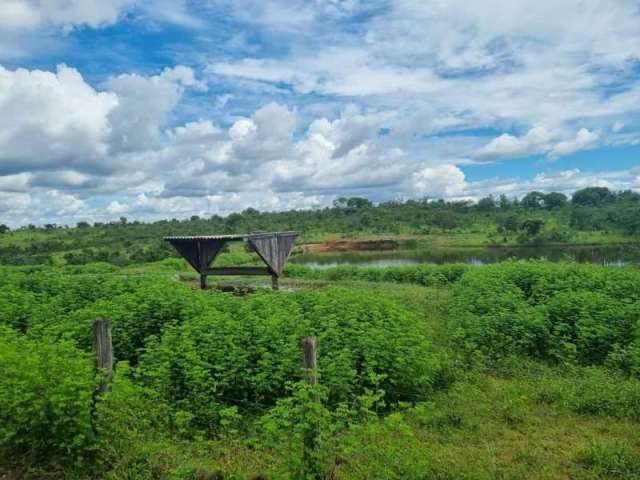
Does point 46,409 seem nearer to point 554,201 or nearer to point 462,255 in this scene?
point 462,255

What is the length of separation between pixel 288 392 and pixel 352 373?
1.07 meters

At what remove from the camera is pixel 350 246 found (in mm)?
60250

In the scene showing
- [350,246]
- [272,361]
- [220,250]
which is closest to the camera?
[272,361]

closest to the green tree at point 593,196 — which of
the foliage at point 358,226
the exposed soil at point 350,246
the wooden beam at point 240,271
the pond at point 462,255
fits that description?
the foliage at point 358,226

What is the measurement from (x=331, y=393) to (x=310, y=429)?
1.83 meters

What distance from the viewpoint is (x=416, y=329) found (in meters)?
8.73

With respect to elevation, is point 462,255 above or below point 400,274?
below

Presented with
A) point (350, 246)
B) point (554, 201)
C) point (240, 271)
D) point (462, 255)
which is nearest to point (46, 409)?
point (240, 271)

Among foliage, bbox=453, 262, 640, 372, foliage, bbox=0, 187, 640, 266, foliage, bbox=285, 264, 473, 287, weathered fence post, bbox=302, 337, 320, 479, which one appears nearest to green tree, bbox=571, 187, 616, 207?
foliage, bbox=0, 187, 640, 266

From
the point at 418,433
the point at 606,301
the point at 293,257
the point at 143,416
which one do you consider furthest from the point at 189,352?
the point at 293,257

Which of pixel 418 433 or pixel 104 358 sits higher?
pixel 104 358

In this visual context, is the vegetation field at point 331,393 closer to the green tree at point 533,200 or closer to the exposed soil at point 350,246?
the exposed soil at point 350,246

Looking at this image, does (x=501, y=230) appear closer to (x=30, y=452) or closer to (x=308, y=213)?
(x=308, y=213)

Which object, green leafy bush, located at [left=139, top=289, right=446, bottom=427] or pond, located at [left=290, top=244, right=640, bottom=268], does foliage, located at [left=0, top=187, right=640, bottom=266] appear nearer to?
pond, located at [left=290, top=244, right=640, bottom=268]
